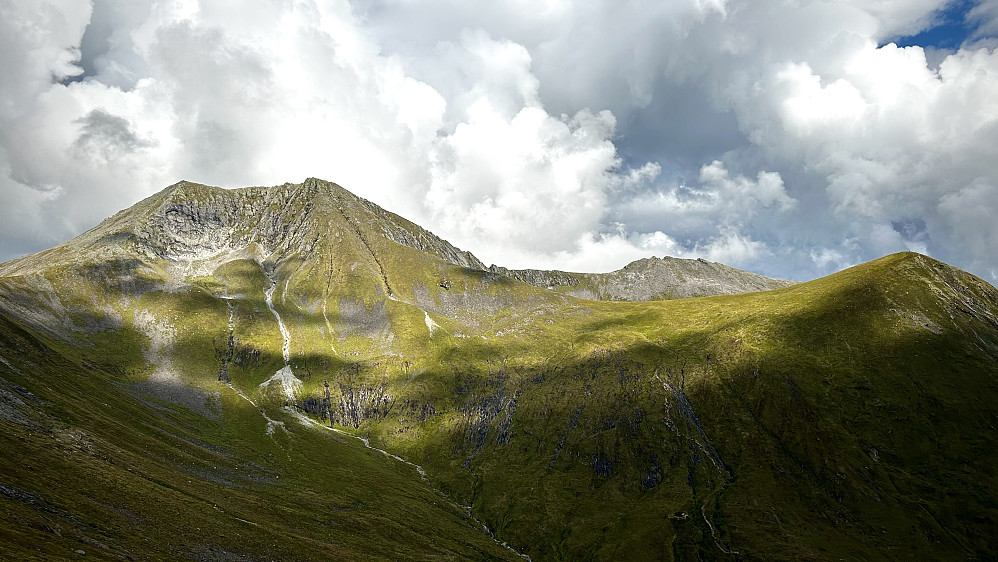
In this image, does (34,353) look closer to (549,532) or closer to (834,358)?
(549,532)

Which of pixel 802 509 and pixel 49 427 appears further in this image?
pixel 802 509

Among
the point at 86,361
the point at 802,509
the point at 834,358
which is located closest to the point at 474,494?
the point at 802,509

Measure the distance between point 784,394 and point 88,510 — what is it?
205102mm

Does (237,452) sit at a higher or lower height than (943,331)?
lower

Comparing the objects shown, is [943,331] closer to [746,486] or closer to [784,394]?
[784,394]

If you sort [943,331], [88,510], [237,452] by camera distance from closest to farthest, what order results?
1. [88,510]
2. [237,452]
3. [943,331]

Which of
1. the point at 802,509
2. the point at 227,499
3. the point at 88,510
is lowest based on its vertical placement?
the point at 802,509

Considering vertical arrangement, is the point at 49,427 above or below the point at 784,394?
below

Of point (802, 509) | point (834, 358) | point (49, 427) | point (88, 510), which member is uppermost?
point (834, 358)

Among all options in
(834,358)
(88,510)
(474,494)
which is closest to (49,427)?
(88,510)

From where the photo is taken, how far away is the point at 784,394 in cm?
17675

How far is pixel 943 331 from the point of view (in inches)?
6924

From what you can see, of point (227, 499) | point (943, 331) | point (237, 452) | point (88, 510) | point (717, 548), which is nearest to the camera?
point (88, 510)

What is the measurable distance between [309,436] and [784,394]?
19681 centimetres
